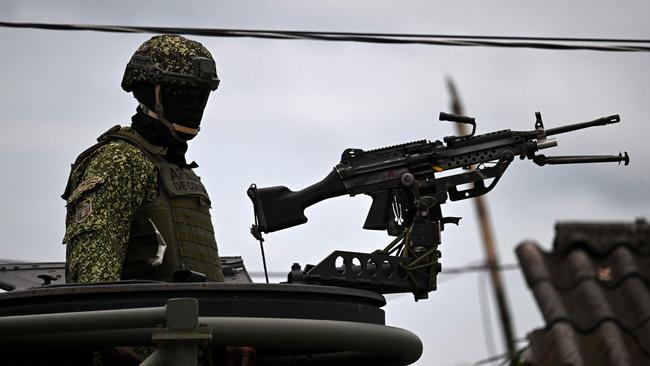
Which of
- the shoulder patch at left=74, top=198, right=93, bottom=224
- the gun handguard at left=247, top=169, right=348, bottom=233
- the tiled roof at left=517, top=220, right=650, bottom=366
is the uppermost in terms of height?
the tiled roof at left=517, top=220, right=650, bottom=366

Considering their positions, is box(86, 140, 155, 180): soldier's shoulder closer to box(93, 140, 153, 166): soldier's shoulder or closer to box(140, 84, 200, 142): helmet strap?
box(93, 140, 153, 166): soldier's shoulder

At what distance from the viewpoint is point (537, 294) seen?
12844 mm

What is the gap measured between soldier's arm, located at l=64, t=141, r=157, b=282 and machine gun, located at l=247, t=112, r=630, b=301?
0.65 meters

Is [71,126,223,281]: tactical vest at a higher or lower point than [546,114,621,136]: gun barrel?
lower

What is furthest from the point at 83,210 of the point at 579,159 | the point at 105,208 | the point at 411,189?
the point at 579,159

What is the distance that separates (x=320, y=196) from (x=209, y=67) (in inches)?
32.6

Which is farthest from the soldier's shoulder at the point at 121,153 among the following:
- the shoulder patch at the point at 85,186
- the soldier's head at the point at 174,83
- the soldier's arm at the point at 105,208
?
the soldier's head at the point at 174,83

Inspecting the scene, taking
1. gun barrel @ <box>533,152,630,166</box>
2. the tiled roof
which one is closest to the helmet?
gun barrel @ <box>533,152,630,166</box>

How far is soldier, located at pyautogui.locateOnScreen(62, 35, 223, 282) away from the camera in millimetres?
7566

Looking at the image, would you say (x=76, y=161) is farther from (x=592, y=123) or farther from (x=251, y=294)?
(x=592, y=123)

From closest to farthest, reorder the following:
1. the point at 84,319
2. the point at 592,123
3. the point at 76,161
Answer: the point at 84,319 < the point at 76,161 < the point at 592,123

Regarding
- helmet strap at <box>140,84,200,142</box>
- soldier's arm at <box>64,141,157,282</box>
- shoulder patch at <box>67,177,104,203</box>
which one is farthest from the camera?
helmet strap at <box>140,84,200,142</box>

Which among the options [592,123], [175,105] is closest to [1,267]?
[175,105]

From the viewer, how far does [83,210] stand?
7633mm
